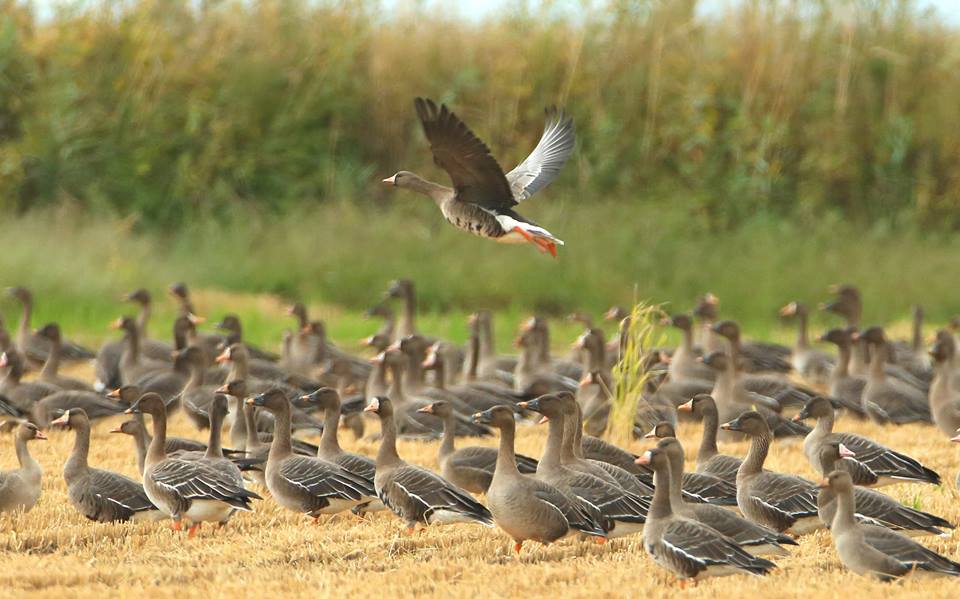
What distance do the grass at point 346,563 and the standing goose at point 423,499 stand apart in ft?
0.43

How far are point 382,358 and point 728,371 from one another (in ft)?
10.8

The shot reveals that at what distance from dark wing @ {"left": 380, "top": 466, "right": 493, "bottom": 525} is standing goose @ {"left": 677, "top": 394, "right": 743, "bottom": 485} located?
1.81m

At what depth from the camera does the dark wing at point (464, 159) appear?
955cm

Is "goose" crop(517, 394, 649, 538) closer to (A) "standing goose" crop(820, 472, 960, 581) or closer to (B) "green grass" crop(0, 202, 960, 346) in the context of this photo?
(A) "standing goose" crop(820, 472, 960, 581)

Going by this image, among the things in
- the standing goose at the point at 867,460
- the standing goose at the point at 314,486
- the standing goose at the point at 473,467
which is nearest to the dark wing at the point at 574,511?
the standing goose at the point at 314,486

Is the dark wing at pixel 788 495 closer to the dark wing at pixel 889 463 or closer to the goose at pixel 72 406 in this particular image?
the dark wing at pixel 889 463

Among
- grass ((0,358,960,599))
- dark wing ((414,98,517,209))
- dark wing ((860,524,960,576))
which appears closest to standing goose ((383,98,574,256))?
dark wing ((414,98,517,209))

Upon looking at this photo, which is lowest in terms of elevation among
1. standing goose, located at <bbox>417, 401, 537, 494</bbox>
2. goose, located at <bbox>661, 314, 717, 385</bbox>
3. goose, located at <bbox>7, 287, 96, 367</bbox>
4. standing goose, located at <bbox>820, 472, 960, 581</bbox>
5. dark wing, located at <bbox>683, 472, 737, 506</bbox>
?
goose, located at <bbox>7, 287, 96, 367</bbox>

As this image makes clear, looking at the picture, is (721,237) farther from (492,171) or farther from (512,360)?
(492,171)

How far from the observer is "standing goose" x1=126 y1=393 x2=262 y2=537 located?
910cm

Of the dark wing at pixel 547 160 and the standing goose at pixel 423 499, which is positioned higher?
the dark wing at pixel 547 160

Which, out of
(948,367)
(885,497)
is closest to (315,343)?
(948,367)

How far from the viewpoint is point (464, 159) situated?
10.1 meters

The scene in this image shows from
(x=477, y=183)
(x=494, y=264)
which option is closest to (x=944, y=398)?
(x=477, y=183)
